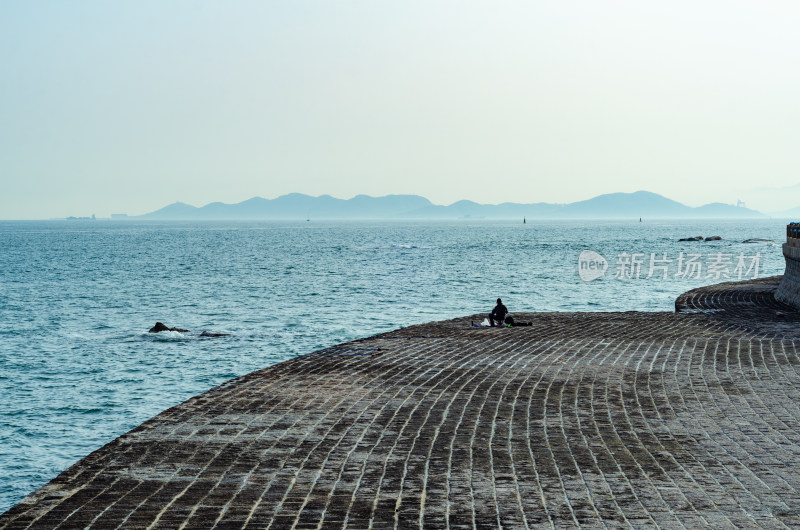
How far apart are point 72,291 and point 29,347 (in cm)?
2410

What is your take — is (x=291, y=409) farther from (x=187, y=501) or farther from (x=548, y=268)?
(x=548, y=268)

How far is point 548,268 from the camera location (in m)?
73.6

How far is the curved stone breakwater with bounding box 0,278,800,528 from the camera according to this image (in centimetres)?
623

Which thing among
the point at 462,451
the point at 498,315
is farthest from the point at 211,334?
the point at 462,451

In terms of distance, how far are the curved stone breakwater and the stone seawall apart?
12.6 metres

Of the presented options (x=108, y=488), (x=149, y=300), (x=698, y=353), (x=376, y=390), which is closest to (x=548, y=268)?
(x=149, y=300)

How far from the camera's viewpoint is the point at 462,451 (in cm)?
793

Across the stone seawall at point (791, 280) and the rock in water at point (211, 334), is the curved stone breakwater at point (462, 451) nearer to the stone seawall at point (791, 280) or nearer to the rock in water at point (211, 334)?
the stone seawall at point (791, 280)

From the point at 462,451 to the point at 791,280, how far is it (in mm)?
22074

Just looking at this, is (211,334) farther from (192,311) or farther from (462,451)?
(462,451)

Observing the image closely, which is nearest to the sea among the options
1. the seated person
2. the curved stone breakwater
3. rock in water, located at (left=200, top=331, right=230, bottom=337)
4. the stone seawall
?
rock in water, located at (left=200, top=331, right=230, bottom=337)

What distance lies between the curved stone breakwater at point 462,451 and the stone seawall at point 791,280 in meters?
12.6

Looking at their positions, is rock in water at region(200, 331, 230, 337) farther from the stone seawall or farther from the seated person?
the stone seawall

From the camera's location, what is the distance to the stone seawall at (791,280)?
25.1 meters
